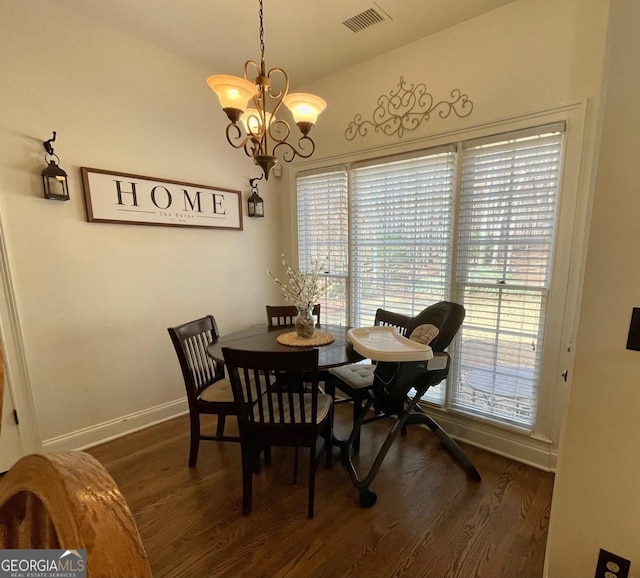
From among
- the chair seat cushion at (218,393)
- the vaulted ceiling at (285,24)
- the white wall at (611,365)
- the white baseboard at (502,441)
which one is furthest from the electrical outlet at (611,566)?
the vaulted ceiling at (285,24)

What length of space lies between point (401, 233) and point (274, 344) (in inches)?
53.2

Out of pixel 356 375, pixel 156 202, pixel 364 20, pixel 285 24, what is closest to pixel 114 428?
pixel 156 202

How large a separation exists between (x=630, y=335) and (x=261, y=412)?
1559 millimetres

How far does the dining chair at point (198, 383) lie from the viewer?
2016mm

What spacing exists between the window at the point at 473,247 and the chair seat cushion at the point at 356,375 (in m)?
0.60

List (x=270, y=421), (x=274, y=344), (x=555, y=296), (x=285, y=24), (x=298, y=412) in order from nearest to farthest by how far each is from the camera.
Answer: (x=270, y=421), (x=298, y=412), (x=555, y=296), (x=274, y=344), (x=285, y=24)

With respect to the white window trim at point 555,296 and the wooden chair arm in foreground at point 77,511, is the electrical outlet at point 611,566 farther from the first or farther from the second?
the wooden chair arm in foreground at point 77,511

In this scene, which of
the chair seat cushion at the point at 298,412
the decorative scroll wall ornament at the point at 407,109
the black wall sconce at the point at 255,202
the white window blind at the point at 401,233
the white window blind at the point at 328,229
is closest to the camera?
the chair seat cushion at the point at 298,412

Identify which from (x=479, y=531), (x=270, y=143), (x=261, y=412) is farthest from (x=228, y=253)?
(x=479, y=531)

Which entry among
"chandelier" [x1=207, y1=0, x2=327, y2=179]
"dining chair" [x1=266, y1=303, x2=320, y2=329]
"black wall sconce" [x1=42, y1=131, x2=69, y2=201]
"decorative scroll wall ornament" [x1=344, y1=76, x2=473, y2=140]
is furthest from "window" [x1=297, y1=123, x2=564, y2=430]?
"black wall sconce" [x1=42, y1=131, x2=69, y2=201]

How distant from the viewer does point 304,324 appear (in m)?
2.18

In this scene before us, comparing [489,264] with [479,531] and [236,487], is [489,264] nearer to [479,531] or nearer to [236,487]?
[479,531]

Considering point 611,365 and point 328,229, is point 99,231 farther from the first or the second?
point 611,365

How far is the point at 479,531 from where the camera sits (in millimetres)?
1659
